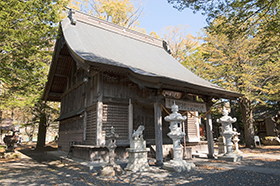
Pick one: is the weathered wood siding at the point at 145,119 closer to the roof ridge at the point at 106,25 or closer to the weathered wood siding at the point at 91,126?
the weathered wood siding at the point at 91,126

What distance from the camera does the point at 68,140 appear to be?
13.4 meters

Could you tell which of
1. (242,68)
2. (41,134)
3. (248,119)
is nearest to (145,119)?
(242,68)

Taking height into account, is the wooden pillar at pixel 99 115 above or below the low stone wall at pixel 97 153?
above

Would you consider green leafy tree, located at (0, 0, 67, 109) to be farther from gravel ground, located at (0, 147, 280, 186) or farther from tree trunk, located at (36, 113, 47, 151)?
tree trunk, located at (36, 113, 47, 151)

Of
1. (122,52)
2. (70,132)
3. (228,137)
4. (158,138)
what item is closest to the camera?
(158,138)

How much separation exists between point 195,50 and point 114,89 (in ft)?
53.0

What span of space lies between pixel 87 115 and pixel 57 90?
7.29 m

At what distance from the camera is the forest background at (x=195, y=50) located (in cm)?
812

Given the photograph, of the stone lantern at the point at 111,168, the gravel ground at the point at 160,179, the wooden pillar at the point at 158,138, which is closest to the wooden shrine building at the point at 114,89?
the wooden pillar at the point at 158,138

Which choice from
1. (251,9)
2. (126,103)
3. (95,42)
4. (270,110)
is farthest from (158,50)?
(270,110)

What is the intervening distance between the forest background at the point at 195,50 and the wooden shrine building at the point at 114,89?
1.70 metres

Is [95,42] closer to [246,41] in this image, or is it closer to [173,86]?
[173,86]

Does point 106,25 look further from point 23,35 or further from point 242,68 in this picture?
point 242,68

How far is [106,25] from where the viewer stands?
1457cm
